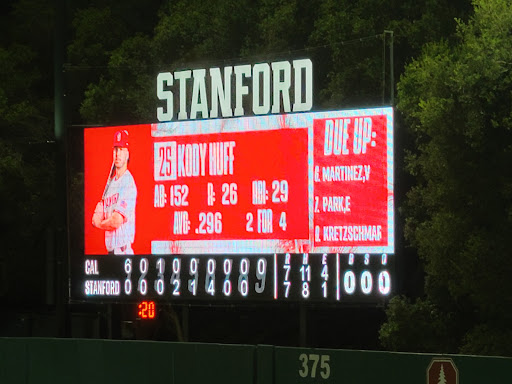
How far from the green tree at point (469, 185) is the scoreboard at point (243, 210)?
1672 millimetres

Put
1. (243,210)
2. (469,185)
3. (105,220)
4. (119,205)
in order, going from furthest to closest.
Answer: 1. (105,220)
2. (119,205)
3. (469,185)
4. (243,210)

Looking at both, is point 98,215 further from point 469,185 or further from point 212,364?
point 469,185

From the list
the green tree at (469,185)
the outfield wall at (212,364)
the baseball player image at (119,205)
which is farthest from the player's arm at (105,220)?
the green tree at (469,185)

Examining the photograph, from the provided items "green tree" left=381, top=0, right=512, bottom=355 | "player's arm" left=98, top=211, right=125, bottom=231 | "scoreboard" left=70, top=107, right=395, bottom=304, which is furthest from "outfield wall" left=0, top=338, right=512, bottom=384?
"green tree" left=381, top=0, right=512, bottom=355

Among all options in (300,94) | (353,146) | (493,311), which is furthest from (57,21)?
(493,311)

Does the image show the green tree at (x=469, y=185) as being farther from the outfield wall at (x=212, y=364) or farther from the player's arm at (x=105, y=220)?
the outfield wall at (x=212, y=364)

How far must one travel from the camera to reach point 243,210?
1382cm

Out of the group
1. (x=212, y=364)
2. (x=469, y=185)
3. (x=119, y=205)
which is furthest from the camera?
(x=119, y=205)

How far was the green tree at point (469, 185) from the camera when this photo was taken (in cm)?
1407

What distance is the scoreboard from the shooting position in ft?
42.9

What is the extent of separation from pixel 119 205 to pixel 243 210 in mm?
1856

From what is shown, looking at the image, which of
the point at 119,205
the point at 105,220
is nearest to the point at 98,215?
the point at 105,220

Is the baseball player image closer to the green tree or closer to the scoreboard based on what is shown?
the scoreboard

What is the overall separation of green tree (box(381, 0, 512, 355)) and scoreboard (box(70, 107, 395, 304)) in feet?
5.49
